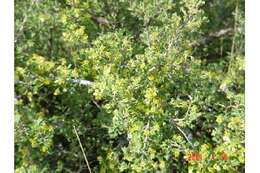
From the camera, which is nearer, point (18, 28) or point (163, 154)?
point (163, 154)

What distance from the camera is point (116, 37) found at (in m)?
3.03

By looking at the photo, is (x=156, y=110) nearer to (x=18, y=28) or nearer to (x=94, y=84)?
(x=94, y=84)

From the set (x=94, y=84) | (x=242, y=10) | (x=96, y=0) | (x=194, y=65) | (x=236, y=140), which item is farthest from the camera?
(x=242, y=10)

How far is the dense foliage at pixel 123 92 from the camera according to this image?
8.98 ft

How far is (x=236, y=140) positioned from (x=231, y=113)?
0.85 feet

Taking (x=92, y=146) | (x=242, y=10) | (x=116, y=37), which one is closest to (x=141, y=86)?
(x=116, y=37)

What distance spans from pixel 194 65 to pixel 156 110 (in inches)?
18.7

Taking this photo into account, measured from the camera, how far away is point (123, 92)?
2680 mm

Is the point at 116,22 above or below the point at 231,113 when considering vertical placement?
above

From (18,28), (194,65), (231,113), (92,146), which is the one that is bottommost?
(92,146)

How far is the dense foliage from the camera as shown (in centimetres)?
274

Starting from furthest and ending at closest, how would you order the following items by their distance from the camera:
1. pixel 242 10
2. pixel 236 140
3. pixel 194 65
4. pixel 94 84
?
1. pixel 242 10
2. pixel 194 65
3. pixel 94 84
4. pixel 236 140

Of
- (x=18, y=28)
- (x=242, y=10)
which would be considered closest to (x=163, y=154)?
(x=18, y=28)

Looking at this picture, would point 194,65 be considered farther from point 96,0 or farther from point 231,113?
point 96,0
